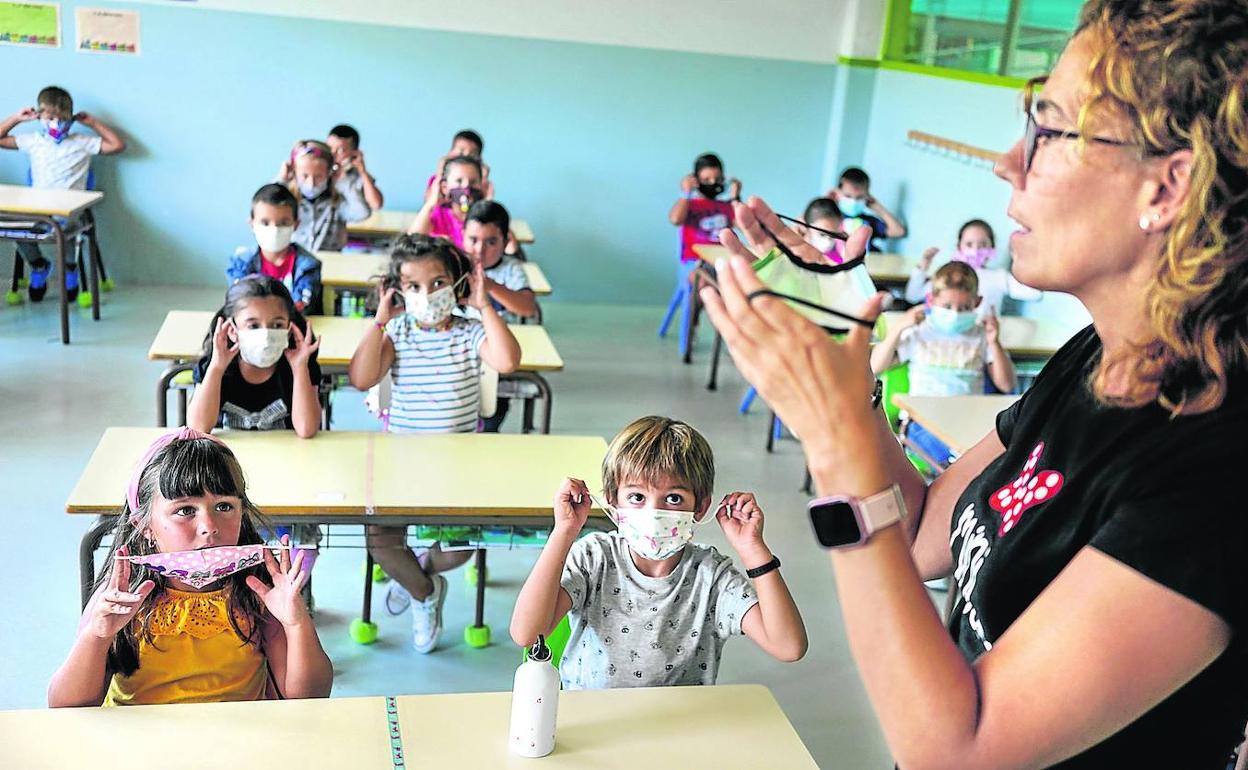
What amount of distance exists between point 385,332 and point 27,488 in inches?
66.1

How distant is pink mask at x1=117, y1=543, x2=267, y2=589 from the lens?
75.7 inches

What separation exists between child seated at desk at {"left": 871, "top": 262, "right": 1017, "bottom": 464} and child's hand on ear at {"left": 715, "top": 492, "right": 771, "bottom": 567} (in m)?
2.32

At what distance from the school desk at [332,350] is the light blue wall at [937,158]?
2.39 metres

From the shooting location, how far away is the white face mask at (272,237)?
14.5 ft

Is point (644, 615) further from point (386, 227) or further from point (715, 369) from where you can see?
point (386, 227)

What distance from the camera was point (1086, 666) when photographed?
883 mm

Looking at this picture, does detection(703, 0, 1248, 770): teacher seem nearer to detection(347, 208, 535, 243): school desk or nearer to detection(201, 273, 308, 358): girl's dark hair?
detection(201, 273, 308, 358): girl's dark hair

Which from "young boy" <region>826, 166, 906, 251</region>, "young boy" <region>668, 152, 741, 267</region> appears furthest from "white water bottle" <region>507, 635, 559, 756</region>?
"young boy" <region>826, 166, 906, 251</region>

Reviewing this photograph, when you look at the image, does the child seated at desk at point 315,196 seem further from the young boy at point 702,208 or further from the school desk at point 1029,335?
the school desk at point 1029,335

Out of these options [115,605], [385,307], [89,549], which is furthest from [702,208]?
[115,605]

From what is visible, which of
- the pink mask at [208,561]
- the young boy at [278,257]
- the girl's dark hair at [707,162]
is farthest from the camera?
the girl's dark hair at [707,162]

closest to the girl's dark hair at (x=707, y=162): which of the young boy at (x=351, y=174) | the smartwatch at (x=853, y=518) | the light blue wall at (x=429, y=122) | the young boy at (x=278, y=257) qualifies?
the light blue wall at (x=429, y=122)

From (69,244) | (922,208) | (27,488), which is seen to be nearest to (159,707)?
(27,488)

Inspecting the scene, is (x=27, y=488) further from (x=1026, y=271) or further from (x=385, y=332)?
(x=1026, y=271)
